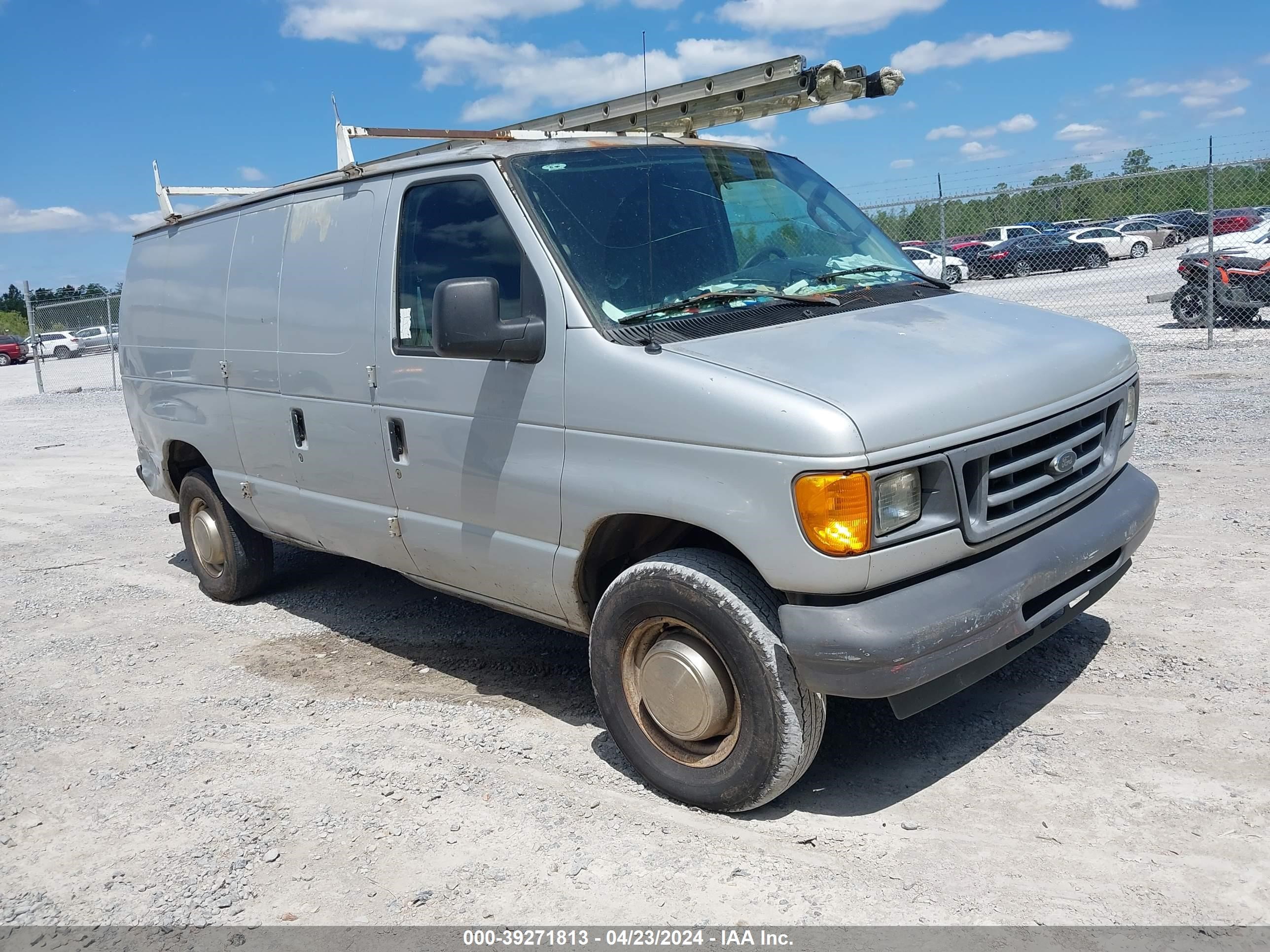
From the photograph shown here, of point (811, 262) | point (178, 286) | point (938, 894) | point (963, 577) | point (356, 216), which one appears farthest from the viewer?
point (178, 286)

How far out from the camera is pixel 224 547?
6.55m

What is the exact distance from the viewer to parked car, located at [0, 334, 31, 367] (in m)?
45.5

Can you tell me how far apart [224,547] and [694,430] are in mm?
4215

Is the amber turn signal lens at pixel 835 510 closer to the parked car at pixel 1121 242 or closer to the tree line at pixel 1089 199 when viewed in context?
the tree line at pixel 1089 199

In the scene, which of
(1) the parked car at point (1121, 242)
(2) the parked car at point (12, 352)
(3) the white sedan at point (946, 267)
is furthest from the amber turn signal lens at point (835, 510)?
(2) the parked car at point (12, 352)

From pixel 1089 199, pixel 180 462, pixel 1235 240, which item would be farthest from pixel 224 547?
pixel 1089 199

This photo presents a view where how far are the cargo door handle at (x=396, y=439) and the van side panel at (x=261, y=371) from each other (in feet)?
3.17

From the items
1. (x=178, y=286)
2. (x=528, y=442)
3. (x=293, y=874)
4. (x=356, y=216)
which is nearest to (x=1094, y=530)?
(x=528, y=442)

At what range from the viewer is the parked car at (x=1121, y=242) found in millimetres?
36375

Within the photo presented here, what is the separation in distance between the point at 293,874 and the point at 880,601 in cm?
212

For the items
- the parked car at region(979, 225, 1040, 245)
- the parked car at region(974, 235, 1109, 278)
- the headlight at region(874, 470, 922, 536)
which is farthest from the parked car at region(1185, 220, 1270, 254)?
the headlight at region(874, 470, 922, 536)

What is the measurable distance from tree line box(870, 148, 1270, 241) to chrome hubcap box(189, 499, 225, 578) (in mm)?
7093

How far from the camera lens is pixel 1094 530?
3.79m

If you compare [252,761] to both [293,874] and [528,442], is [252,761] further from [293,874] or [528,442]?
[528,442]
